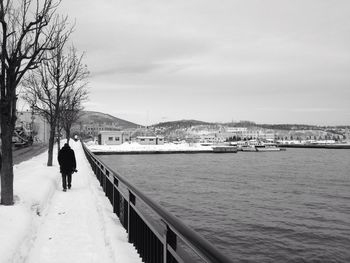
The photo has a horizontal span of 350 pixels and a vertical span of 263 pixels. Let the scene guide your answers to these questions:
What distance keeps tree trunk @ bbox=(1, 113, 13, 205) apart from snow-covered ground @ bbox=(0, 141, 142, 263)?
31 centimetres

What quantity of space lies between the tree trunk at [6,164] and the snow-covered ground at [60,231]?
0.31 meters

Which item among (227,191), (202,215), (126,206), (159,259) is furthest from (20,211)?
(227,191)

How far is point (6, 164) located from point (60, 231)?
2.57 metres

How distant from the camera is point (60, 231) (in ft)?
Result: 24.8

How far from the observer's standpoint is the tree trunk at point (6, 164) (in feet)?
28.7

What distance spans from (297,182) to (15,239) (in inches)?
1500

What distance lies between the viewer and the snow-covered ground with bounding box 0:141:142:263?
582 cm

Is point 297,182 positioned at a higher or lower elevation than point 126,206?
lower

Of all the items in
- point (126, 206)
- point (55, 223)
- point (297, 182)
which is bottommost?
point (297, 182)

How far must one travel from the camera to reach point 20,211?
786 centimetres

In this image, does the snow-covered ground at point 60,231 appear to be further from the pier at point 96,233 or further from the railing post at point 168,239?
the railing post at point 168,239

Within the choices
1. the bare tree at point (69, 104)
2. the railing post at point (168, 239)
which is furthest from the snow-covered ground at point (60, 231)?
the bare tree at point (69, 104)

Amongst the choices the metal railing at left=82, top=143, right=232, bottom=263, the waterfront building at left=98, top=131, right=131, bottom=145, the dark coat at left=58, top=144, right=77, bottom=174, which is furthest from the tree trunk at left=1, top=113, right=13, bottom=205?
the waterfront building at left=98, top=131, right=131, bottom=145

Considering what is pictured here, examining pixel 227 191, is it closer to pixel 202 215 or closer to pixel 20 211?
pixel 202 215
